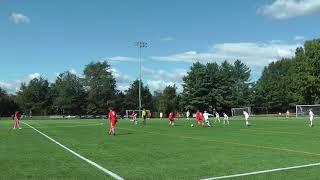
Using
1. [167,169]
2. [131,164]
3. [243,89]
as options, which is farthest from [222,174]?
[243,89]

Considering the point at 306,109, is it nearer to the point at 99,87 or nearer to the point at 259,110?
the point at 259,110

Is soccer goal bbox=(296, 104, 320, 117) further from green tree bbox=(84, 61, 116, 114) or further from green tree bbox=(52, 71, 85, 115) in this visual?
green tree bbox=(52, 71, 85, 115)

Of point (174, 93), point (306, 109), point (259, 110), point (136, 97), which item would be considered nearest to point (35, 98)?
point (136, 97)

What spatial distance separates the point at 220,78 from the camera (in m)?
145

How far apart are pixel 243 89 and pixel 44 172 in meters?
144

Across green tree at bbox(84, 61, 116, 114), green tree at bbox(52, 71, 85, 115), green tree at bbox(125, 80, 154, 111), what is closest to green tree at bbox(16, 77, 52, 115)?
green tree at bbox(52, 71, 85, 115)

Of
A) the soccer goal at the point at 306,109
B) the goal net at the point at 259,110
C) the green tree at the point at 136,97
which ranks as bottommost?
the soccer goal at the point at 306,109

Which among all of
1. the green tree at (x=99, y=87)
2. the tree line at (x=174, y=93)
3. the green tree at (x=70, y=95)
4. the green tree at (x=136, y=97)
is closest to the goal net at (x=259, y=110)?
the tree line at (x=174, y=93)

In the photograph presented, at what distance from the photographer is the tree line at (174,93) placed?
5551 inches

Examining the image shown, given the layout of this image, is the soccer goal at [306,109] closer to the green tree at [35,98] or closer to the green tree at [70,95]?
the green tree at [70,95]

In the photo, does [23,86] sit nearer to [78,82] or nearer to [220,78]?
[78,82]

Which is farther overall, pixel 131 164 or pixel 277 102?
pixel 277 102

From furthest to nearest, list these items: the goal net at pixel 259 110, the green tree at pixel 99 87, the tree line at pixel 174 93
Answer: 1. the green tree at pixel 99 87
2. the goal net at pixel 259 110
3. the tree line at pixel 174 93

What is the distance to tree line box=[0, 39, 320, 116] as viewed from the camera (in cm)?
14100
